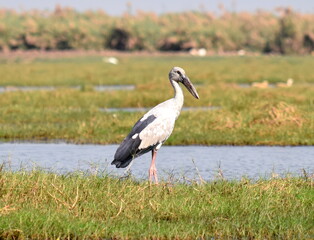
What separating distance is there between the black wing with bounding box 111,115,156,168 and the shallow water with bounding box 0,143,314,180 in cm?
147

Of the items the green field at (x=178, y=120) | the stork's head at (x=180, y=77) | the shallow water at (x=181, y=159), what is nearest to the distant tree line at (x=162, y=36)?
the green field at (x=178, y=120)

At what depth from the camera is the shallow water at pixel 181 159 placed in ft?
43.8

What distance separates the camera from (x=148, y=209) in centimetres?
938

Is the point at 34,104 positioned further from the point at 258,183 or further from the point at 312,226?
the point at 312,226

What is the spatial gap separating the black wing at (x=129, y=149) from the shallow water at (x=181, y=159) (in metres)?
1.47

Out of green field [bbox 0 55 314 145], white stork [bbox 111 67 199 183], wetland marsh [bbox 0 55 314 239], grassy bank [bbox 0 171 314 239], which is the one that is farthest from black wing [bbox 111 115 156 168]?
green field [bbox 0 55 314 145]

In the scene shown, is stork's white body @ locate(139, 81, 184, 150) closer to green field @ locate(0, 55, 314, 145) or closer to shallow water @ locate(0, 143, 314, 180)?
shallow water @ locate(0, 143, 314, 180)

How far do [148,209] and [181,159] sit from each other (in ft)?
17.9

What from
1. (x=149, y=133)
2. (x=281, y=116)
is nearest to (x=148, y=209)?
(x=149, y=133)

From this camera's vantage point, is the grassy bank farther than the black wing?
No

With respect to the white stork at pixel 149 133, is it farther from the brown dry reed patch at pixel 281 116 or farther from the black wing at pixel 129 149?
the brown dry reed patch at pixel 281 116

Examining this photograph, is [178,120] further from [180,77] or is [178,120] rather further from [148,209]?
[148,209]

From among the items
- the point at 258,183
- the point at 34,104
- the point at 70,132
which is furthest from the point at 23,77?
the point at 258,183

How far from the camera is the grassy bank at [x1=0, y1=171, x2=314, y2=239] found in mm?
8609
